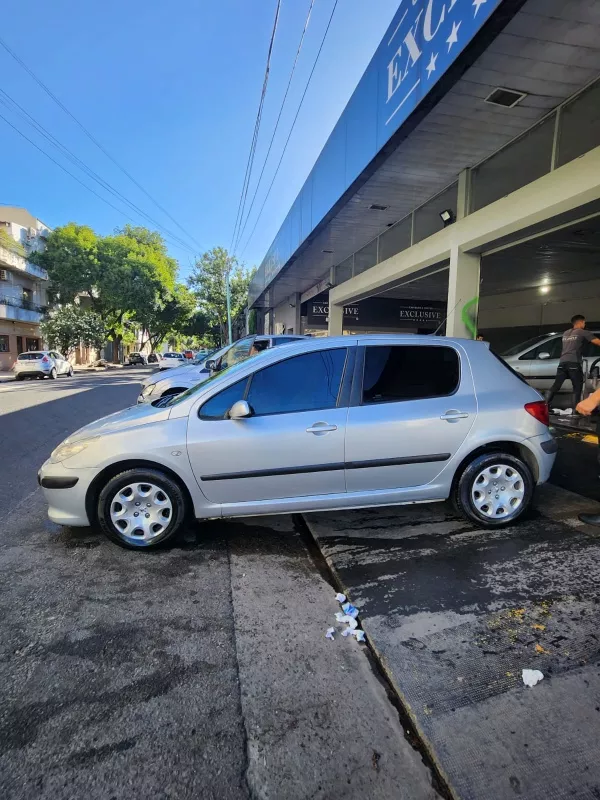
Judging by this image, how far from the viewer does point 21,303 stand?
3641 centimetres

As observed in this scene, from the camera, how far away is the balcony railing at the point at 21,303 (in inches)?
1329

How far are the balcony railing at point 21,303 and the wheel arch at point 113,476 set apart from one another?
3656cm

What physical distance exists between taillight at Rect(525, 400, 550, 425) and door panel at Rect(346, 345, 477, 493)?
53cm

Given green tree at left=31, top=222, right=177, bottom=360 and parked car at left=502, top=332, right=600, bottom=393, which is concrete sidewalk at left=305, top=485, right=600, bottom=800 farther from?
green tree at left=31, top=222, right=177, bottom=360

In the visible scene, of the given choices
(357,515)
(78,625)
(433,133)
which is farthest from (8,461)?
(433,133)

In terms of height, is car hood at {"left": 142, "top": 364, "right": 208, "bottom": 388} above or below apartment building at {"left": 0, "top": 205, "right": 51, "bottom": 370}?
below

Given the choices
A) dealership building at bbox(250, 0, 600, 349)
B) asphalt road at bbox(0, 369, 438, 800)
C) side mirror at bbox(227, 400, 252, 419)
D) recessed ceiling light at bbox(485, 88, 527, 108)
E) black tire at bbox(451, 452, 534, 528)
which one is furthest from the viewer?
recessed ceiling light at bbox(485, 88, 527, 108)

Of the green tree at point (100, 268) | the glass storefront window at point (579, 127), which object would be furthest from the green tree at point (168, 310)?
the glass storefront window at point (579, 127)

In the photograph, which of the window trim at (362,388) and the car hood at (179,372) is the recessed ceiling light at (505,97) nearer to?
the window trim at (362,388)

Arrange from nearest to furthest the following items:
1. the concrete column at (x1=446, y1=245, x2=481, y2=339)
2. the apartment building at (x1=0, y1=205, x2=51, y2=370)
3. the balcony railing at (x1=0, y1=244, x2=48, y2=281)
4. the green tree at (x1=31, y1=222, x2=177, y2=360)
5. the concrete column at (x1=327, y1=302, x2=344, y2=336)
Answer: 1. the concrete column at (x1=446, y1=245, x2=481, y2=339)
2. the concrete column at (x1=327, y1=302, x2=344, y2=336)
3. the balcony railing at (x1=0, y1=244, x2=48, y2=281)
4. the apartment building at (x1=0, y1=205, x2=51, y2=370)
5. the green tree at (x1=31, y1=222, x2=177, y2=360)

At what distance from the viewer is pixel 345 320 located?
15656mm

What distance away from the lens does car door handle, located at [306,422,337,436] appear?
3.32m

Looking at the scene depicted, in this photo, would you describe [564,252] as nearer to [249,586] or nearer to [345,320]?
[345,320]

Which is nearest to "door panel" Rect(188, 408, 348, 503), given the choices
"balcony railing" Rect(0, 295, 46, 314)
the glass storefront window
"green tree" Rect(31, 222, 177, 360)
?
the glass storefront window
